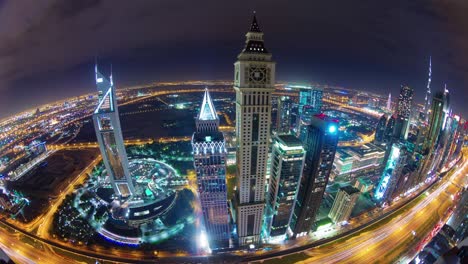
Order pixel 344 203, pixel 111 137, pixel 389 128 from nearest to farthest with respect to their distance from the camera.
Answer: pixel 344 203, pixel 111 137, pixel 389 128

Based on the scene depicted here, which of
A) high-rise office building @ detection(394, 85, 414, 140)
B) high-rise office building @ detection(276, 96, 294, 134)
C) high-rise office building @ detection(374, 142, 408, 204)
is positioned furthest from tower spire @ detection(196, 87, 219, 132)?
high-rise office building @ detection(394, 85, 414, 140)

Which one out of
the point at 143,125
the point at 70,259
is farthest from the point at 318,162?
the point at 143,125

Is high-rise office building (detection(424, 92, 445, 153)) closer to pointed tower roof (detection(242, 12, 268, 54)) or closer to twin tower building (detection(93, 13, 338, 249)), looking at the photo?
twin tower building (detection(93, 13, 338, 249))

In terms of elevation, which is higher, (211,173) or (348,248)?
(211,173)

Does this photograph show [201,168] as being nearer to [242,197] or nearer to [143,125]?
[242,197]

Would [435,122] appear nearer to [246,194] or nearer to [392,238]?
[392,238]

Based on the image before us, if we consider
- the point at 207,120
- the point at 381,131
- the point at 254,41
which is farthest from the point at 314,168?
the point at 381,131

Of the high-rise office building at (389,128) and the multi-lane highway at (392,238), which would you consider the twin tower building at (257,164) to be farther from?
the high-rise office building at (389,128)
